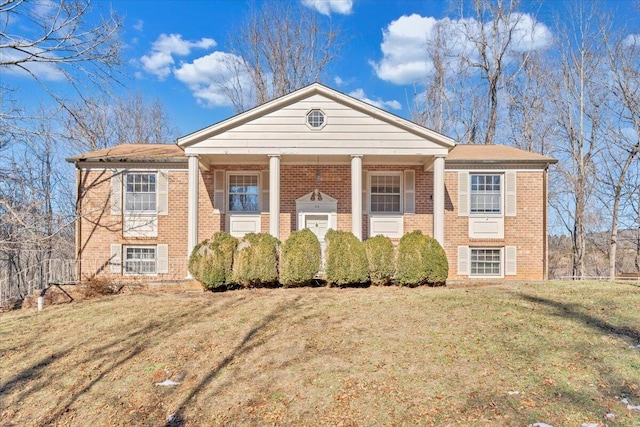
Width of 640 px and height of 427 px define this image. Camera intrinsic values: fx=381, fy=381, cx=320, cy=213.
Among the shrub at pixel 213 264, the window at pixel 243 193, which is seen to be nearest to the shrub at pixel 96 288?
the shrub at pixel 213 264

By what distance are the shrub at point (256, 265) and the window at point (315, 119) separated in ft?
13.3

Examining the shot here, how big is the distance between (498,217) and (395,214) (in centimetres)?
348

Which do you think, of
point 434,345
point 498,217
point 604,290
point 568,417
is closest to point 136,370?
point 434,345

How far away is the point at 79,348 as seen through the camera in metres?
6.58

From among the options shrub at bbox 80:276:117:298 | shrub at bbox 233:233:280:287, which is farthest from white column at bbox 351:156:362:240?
shrub at bbox 80:276:117:298

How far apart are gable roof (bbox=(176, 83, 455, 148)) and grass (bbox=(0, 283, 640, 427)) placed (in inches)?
202

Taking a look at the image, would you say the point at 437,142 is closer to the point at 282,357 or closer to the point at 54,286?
the point at 282,357

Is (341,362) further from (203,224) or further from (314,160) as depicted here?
(203,224)

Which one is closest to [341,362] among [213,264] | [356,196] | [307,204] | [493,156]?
[213,264]

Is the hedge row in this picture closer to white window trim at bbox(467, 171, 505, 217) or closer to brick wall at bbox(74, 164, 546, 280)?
brick wall at bbox(74, 164, 546, 280)

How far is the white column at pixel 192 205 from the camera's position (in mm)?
10882

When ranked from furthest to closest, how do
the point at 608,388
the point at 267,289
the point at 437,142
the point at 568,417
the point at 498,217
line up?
the point at 498,217
the point at 437,142
the point at 267,289
the point at 608,388
the point at 568,417

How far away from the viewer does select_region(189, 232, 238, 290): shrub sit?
31.3 feet

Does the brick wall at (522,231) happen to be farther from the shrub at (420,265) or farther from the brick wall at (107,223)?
the brick wall at (107,223)
